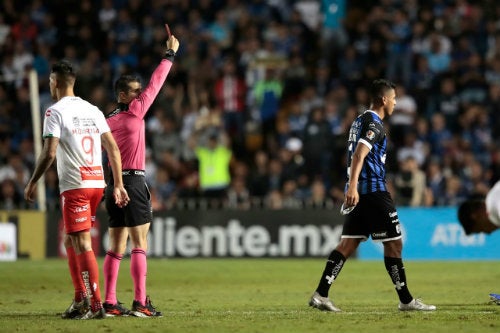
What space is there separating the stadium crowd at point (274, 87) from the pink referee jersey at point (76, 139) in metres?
11.5

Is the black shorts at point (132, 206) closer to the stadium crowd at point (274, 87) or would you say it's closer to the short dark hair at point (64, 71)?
the short dark hair at point (64, 71)

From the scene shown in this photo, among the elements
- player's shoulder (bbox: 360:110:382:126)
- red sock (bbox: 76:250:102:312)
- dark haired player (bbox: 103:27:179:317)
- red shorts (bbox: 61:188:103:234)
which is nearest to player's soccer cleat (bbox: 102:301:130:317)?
dark haired player (bbox: 103:27:179:317)

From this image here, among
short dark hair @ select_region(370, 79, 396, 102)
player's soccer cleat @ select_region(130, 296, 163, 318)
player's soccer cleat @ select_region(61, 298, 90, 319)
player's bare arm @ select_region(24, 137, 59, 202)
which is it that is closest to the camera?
player's bare arm @ select_region(24, 137, 59, 202)

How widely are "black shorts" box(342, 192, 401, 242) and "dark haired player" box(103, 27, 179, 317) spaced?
229 cm

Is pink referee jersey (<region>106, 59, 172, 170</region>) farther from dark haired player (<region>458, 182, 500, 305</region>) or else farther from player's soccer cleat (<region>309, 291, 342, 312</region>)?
dark haired player (<region>458, 182, 500, 305</region>)

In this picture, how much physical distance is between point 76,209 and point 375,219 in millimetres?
3268

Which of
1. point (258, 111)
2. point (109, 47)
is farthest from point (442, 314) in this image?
point (109, 47)

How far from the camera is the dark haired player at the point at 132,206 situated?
36.2 feet

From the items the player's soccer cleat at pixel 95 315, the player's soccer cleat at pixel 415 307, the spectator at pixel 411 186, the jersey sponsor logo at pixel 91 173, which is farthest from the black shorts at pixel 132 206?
the spectator at pixel 411 186

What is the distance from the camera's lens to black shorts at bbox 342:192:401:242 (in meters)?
11.4

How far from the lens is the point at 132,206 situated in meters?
11.0

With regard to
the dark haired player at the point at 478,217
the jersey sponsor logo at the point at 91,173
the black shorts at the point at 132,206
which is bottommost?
the dark haired player at the point at 478,217

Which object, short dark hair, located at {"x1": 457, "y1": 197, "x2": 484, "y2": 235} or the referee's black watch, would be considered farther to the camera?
the referee's black watch

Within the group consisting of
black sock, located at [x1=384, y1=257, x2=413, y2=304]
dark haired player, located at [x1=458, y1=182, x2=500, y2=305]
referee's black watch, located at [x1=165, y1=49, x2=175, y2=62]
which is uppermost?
referee's black watch, located at [x1=165, y1=49, x2=175, y2=62]
